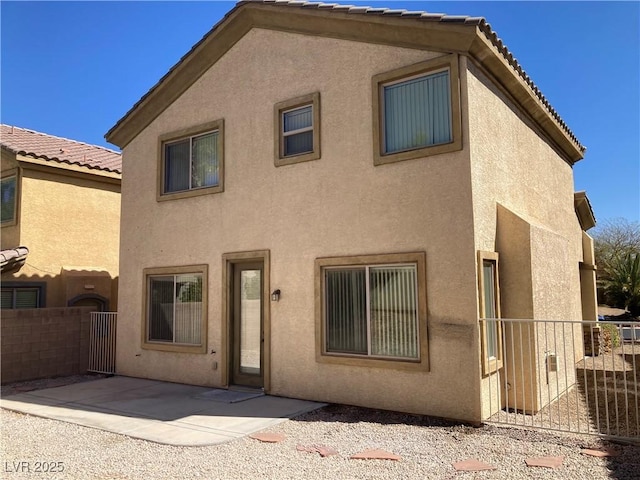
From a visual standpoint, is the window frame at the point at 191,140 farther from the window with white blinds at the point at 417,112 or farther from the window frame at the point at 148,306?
the window with white blinds at the point at 417,112

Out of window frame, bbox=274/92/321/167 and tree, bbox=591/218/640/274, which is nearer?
window frame, bbox=274/92/321/167

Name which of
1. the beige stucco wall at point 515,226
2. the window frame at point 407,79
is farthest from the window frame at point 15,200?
the beige stucco wall at point 515,226

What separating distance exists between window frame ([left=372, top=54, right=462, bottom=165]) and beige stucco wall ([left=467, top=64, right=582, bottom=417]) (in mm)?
249

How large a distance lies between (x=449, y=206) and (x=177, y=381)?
7.44 metres

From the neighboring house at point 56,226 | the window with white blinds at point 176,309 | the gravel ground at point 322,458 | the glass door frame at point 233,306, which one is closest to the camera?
the gravel ground at point 322,458

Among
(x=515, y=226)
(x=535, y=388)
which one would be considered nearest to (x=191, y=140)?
(x=515, y=226)

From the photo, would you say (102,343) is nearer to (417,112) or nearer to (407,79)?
(417,112)

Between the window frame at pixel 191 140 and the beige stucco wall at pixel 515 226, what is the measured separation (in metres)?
5.66

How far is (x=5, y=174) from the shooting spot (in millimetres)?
15664

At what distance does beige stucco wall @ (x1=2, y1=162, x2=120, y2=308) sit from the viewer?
49.6ft

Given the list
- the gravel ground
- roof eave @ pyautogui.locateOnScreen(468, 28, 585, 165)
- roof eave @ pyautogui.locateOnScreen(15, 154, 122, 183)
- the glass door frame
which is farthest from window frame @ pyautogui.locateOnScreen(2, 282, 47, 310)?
roof eave @ pyautogui.locateOnScreen(468, 28, 585, 165)

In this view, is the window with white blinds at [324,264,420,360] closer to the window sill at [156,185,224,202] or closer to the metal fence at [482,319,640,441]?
the metal fence at [482,319,640,441]

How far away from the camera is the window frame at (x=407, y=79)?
8297 mm

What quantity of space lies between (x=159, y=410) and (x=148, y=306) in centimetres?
404
